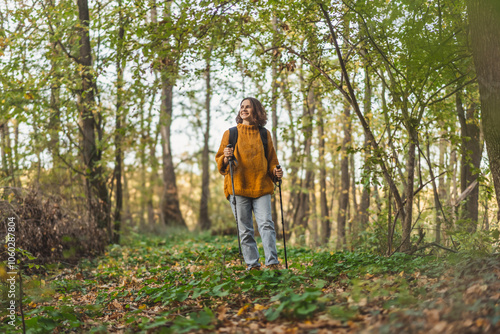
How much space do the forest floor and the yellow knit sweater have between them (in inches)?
38.3

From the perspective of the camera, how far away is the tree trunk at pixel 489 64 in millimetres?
3822

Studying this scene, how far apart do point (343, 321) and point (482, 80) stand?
2715mm

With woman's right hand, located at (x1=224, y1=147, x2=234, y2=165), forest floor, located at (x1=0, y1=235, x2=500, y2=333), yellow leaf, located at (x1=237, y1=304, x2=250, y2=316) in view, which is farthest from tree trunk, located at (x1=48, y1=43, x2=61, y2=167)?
yellow leaf, located at (x1=237, y1=304, x2=250, y2=316)

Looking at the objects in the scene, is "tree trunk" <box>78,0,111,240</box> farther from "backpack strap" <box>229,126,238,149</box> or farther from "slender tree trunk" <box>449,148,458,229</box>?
"slender tree trunk" <box>449,148,458,229</box>

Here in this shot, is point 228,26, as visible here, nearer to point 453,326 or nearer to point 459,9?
point 459,9

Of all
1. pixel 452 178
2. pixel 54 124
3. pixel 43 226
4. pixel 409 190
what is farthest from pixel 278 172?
pixel 452 178

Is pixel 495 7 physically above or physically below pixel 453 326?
above

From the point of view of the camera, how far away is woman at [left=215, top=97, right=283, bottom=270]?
496 centimetres

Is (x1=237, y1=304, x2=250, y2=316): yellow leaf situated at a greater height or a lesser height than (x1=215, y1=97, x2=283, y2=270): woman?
lesser

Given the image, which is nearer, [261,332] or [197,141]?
[261,332]

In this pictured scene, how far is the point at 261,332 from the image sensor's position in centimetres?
282

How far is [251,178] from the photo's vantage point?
16.6ft

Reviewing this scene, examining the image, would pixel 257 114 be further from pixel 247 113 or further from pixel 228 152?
pixel 228 152

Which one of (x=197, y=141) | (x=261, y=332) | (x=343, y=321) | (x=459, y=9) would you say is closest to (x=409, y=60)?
(x=459, y=9)
